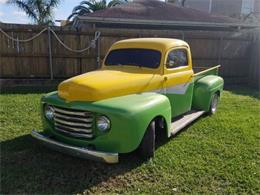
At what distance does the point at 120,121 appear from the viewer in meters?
4.19

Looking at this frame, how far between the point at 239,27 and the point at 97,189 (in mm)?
16029

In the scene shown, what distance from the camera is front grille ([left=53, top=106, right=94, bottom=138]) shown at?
4.38 metres

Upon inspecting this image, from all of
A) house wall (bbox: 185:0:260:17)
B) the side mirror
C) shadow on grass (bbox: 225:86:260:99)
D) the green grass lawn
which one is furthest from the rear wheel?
house wall (bbox: 185:0:260:17)

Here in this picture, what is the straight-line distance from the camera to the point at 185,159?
16.6ft

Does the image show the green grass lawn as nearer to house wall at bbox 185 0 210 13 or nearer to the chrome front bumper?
the chrome front bumper

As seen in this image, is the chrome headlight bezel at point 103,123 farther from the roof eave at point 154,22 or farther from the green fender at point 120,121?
the roof eave at point 154,22

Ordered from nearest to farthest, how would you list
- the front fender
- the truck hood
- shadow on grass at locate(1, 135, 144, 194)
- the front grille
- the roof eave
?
shadow on grass at locate(1, 135, 144, 194), the front fender, the front grille, the truck hood, the roof eave

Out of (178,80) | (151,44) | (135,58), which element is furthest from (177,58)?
(135,58)

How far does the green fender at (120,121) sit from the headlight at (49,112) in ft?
0.56

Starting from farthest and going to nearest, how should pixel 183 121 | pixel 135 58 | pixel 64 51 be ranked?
pixel 64 51 → pixel 183 121 → pixel 135 58

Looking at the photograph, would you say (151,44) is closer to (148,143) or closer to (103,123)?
(148,143)

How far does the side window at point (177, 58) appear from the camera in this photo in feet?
19.6

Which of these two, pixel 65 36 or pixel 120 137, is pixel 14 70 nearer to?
pixel 65 36

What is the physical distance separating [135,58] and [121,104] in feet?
5.71
